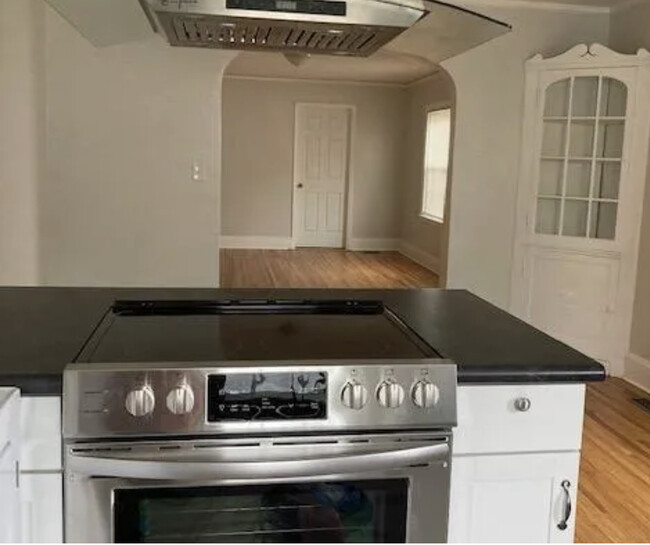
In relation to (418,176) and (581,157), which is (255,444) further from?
(418,176)

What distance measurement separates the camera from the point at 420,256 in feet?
30.1

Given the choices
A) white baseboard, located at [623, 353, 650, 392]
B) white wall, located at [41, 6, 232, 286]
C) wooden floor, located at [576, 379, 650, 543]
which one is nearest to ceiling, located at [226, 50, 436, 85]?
white wall, located at [41, 6, 232, 286]

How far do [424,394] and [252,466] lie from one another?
375 millimetres

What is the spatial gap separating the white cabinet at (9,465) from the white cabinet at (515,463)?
89 cm

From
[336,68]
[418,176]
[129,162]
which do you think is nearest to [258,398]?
[129,162]

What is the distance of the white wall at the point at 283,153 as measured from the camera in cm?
980

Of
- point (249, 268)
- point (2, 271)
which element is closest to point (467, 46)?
point (2, 271)

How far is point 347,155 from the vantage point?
10.2m

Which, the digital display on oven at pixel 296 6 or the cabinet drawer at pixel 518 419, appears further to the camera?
the digital display on oven at pixel 296 6

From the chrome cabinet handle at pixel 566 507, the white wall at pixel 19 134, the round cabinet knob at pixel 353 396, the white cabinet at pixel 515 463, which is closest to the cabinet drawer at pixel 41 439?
the round cabinet knob at pixel 353 396

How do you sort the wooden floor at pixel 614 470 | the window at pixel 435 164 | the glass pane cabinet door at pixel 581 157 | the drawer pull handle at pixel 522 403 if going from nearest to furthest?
the drawer pull handle at pixel 522 403, the wooden floor at pixel 614 470, the glass pane cabinet door at pixel 581 157, the window at pixel 435 164

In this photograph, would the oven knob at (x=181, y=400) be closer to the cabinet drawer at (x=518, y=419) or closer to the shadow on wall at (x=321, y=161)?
the cabinet drawer at (x=518, y=419)

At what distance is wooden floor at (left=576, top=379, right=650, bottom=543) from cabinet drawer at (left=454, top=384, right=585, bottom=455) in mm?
1200

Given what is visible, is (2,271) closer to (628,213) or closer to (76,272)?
(76,272)
